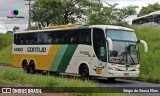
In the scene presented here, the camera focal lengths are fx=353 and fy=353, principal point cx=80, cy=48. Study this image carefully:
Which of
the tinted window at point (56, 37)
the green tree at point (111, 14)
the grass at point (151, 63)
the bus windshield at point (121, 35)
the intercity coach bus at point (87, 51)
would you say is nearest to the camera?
the intercity coach bus at point (87, 51)

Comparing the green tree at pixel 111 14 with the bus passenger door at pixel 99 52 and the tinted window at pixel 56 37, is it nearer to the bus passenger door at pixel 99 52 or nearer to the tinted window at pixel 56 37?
the tinted window at pixel 56 37

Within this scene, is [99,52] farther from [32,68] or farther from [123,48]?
[32,68]

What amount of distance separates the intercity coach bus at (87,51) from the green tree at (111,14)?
37.8 feet

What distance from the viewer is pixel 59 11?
54719 mm

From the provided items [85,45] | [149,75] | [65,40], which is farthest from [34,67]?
[149,75]

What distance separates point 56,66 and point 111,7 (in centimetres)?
1581

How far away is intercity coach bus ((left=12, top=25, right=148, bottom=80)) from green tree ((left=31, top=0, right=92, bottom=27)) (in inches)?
1168

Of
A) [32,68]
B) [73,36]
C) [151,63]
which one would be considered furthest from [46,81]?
[32,68]

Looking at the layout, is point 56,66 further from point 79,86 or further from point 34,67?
point 79,86

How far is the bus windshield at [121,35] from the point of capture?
1905 cm

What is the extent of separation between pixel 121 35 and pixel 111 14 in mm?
16983

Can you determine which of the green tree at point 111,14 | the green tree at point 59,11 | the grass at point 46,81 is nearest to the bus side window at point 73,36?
the grass at point 46,81

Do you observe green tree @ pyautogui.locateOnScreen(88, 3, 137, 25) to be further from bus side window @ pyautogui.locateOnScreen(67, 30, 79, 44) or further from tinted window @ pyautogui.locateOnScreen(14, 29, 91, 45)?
bus side window @ pyautogui.locateOnScreen(67, 30, 79, 44)

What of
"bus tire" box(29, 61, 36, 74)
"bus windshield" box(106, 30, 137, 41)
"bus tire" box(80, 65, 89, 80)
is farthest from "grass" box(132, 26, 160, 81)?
"bus tire" box(29, 61, 36, 74)
